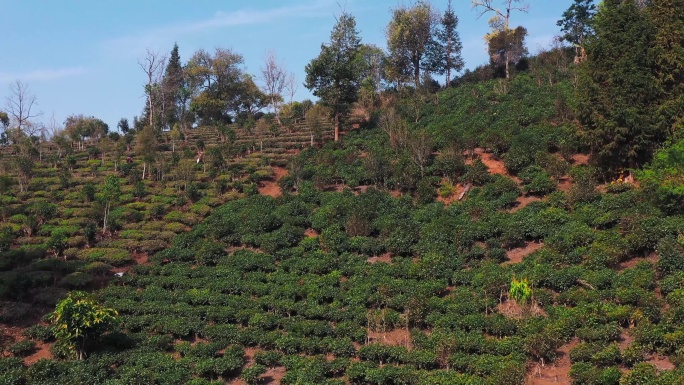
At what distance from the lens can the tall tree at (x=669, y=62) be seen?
75.6 feet

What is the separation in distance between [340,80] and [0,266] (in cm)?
2054

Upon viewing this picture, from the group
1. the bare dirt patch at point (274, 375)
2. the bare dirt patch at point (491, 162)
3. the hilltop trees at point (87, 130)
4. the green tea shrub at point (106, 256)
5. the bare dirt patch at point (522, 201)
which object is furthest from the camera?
the hilltop trees at point (87, 130)

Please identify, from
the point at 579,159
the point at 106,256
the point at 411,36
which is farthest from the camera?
the point at 411,36

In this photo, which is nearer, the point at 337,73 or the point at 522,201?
the point at 522,201

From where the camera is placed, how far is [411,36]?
1783 inches

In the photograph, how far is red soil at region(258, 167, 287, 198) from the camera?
3156 cm

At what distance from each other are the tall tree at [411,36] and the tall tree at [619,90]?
19.8 m

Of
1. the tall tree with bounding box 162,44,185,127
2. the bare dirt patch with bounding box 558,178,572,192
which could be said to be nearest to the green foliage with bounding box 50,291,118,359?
the bare dirt patch with bounding box 558,178,572,192

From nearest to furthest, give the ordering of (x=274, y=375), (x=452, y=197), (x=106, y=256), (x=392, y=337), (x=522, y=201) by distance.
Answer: (x=274, y=375), (x=392, y=337), (x=106, y=256), (x=522, y=201), (x=452, y=197)

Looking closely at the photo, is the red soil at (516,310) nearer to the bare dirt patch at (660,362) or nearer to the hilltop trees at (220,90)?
the bare dirt patch at (660,362)

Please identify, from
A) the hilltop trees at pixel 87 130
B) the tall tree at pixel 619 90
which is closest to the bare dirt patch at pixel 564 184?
the tall tree at pixel 619 90

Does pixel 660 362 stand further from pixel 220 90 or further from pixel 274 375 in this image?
pixel 220 90

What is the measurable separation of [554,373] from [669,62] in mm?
15447

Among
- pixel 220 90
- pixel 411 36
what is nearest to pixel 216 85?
pixel 220 90
